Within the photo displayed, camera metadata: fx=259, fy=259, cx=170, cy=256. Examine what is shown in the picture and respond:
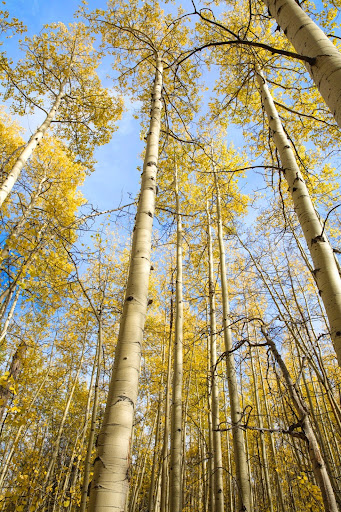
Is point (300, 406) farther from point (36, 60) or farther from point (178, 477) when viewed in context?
point (36, 60)

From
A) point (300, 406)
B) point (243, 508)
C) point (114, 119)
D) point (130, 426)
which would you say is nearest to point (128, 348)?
point (130, 426)

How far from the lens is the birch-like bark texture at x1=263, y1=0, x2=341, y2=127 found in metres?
1.30

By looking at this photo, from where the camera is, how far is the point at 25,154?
15.3 feet

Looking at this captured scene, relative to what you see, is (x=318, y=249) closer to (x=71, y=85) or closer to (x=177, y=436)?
(x=177, y=436)

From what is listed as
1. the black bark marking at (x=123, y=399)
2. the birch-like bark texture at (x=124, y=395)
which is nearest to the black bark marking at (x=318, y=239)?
the birch-like bark texture at (x=124, y=395)

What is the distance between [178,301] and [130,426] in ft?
10.1

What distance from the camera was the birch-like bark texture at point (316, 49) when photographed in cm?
130

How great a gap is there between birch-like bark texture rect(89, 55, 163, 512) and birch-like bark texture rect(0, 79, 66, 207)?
285 centimetres

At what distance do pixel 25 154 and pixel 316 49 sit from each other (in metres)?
4.74

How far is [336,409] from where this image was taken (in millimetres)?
2645

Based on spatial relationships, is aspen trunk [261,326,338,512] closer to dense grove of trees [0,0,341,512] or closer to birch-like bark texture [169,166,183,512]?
dense grove of trees [0,0,341,512]

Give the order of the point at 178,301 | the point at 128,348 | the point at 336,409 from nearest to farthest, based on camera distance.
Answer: the point at 128,348
the point at 336,409
the point at 178,301

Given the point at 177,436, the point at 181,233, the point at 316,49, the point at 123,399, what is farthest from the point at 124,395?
the point at 181,233

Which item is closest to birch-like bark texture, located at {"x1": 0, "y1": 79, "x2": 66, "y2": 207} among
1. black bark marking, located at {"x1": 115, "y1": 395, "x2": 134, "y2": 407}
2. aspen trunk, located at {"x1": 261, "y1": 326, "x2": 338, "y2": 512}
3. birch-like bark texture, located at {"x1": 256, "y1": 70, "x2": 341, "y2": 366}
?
black bark marking, located at {"x1": 115, "y1": 395, "x2": 134, "y2": 407}
